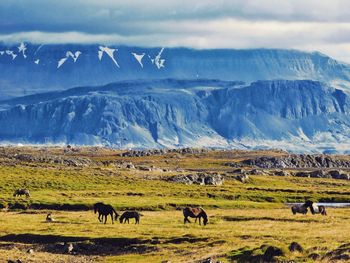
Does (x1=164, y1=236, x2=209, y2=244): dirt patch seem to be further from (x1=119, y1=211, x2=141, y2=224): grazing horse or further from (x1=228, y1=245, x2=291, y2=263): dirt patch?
(x1=119, y1=211, x2=141, y2=224): grazing horse

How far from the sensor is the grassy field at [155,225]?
59844 millimetres

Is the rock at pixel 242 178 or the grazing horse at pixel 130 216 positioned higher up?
the rock at pixel 242 178

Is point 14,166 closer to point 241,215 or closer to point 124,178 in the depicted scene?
point 124,178

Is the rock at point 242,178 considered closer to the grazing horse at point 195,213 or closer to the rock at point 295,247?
the grazing horse at point 195,213

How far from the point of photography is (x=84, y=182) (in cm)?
13188

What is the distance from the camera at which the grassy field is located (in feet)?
196

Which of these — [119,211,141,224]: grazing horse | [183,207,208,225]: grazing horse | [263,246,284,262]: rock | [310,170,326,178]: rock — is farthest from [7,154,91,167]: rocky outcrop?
→ [263,246,284,262]: rock

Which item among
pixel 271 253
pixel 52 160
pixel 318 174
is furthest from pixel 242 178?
pixel 271 253

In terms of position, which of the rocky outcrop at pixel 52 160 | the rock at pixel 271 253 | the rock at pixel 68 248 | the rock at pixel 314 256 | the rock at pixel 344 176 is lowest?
the rock at pixel 314 256

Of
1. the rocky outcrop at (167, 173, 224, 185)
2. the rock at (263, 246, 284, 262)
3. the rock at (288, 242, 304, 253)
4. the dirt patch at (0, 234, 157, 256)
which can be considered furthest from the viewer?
the rocky outcrop at (167, 173, 224, 185)

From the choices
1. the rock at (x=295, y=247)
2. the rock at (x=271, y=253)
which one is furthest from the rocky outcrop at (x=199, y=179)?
the rock at (x=271, y=253)

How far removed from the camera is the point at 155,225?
247 feet

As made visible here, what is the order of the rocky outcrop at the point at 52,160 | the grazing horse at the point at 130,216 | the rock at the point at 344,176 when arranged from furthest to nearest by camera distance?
the rock at the point at 344,176 < the rocky outcrop at the point at 52,160 < the grazing horse at the point at 130,216

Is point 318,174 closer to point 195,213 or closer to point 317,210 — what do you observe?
point 317,210
